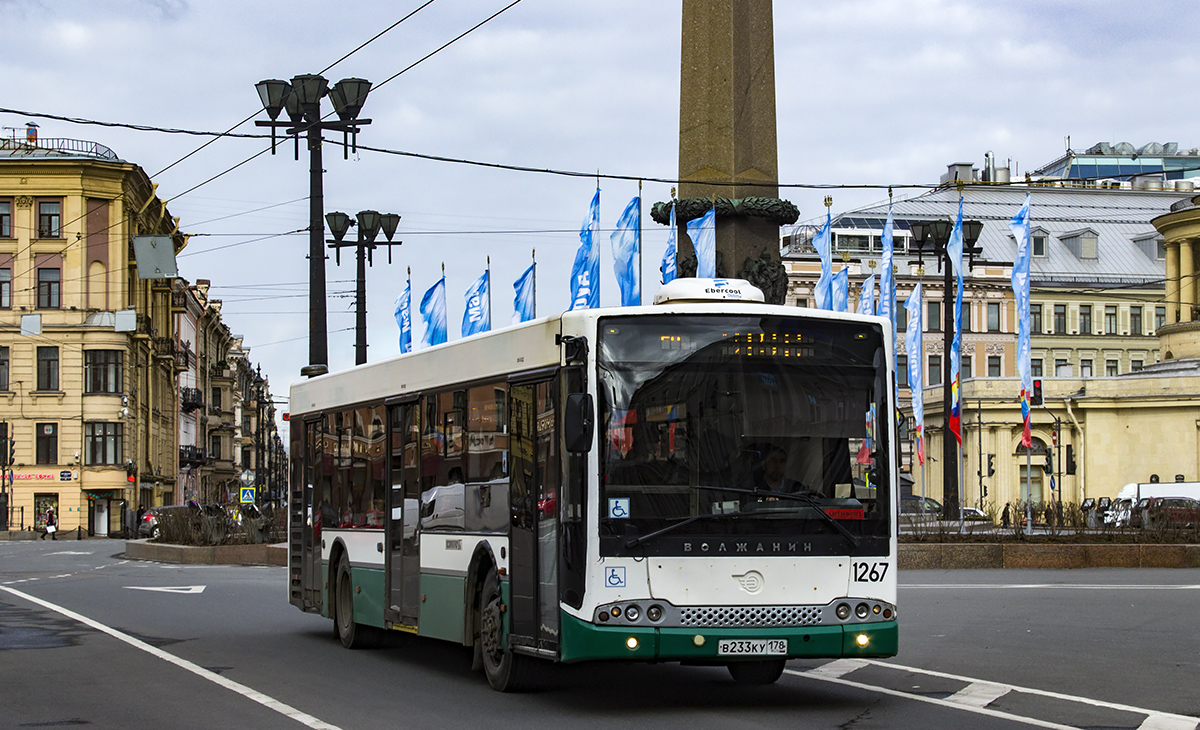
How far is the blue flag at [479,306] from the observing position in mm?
38906

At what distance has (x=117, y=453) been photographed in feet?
244

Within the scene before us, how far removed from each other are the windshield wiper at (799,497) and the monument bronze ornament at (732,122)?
369 inches

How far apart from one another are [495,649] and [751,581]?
2.29m

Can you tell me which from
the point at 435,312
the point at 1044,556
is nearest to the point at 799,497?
the point at 1044,556

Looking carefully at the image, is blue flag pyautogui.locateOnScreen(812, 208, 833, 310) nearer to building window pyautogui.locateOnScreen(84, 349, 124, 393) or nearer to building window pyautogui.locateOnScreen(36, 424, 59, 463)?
building window pyautogui.locateOnScreen(84, 349, 124, 393)

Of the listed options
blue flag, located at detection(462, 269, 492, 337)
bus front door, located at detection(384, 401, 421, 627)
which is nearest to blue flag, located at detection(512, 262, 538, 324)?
blue flag, located at detection(462, 269, 492, 337)

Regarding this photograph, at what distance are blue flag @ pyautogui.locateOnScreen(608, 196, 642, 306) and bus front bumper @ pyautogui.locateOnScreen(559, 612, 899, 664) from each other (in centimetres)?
2233

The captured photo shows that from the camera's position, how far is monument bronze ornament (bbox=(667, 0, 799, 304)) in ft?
66.9

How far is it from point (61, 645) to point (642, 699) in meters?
6.93

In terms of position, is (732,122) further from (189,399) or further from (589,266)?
(189,399)

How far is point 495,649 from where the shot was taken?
40.1ft

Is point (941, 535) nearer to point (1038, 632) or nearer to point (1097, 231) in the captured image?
point (1038, 632)

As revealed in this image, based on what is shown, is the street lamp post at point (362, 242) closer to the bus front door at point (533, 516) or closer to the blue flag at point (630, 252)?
the blue flag at point (630, 252)

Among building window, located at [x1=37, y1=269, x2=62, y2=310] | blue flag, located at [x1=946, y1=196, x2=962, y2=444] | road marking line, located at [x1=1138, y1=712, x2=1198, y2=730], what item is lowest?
road marking line, located at [x1=1138, y1=712, x2=1198, y2=730]
